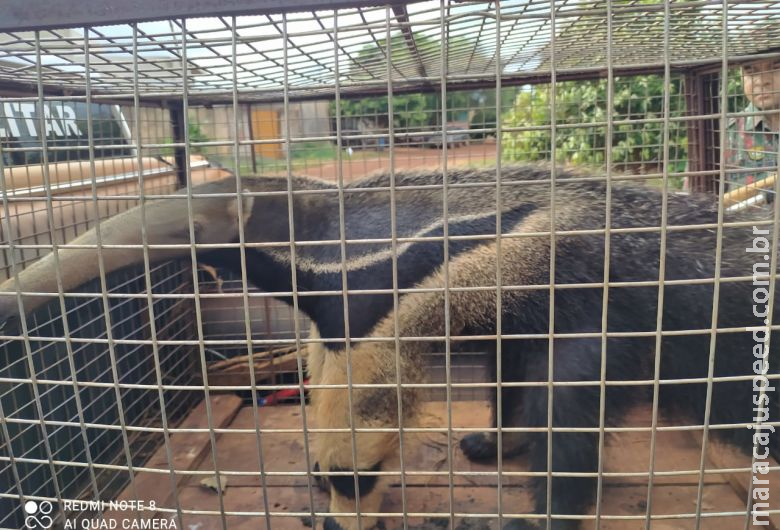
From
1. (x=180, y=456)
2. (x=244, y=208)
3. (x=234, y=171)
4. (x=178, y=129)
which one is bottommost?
(x=180, y=456)

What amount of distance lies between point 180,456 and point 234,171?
6.64 feet

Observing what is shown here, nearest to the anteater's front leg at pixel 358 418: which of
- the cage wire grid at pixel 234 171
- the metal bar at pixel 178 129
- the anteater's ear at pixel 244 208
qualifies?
the cage wire grid at pixel 234 171

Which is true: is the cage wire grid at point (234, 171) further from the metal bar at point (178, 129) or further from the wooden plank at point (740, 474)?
the wooden plank at point (740, 474)

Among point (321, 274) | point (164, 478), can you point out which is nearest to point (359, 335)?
point (321, 274)

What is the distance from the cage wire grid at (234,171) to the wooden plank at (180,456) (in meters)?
0.14

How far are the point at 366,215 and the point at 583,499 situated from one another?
5.97 feet

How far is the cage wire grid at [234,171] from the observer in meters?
1.81

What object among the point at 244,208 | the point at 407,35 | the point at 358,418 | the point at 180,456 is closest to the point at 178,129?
the point at 244,208

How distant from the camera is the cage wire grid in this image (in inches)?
71.2

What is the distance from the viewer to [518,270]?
3154 mm

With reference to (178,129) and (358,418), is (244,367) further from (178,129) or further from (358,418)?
(358,418)

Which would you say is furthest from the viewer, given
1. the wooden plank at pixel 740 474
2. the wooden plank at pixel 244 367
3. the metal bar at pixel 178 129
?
the wooden plank at pixel 244 367

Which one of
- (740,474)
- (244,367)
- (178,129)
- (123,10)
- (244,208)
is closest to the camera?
(123,10)

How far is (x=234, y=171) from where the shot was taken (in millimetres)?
4164
